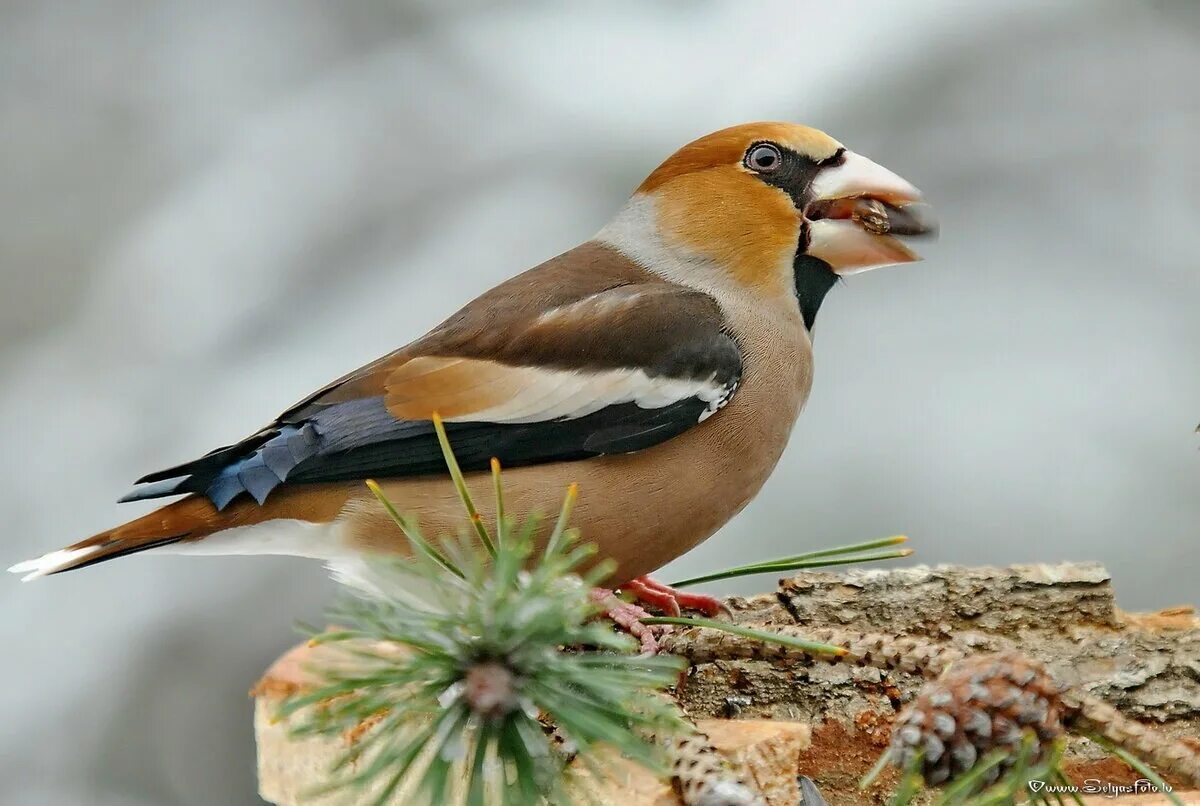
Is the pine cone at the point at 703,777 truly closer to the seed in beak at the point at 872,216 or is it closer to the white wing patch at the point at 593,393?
the white wing patch at the point at 593,393

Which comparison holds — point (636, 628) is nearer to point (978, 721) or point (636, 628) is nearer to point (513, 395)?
point (513, 395)

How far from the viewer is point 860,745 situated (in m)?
0.95

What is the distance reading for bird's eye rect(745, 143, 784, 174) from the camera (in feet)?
3.97

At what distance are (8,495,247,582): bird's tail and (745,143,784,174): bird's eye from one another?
0.57 m

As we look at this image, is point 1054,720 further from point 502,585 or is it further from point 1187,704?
point 1187,704

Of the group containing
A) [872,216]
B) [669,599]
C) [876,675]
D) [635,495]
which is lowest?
[876,675]

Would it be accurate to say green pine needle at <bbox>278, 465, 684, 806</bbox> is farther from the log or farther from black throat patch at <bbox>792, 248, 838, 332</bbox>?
black throat patch at <bbox>792, 248, 838, 332</bbox>

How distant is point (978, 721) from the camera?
1.97ft

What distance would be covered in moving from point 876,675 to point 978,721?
0.38 metres

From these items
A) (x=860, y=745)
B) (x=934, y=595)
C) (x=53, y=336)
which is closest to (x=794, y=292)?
(x=934, y=595)

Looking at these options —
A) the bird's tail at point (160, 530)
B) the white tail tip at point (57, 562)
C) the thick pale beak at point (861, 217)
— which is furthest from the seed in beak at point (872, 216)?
the white tail tip at point (57, 562)

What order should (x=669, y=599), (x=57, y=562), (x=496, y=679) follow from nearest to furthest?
(x=496, y=679) < (x=57, y=562) < (x=669, y=599)

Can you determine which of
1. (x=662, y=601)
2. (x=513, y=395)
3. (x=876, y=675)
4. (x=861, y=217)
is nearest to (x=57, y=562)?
(x=513, y=395)

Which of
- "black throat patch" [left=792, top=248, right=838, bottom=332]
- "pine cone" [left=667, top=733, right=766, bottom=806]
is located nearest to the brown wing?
"black throat patch" [left=792, top=248, right=838, bottom=332]
